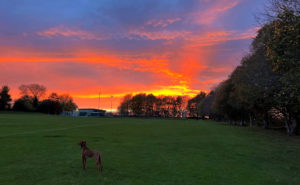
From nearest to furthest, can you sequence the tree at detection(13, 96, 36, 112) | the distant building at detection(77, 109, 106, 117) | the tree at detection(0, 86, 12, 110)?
1. the tree at detection(0, 86, 12, 110)
2. the tree at detection(13, 96, 36, 112)
3. the distant building at detection(77, 109, 106, 117)

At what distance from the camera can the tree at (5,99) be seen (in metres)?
126

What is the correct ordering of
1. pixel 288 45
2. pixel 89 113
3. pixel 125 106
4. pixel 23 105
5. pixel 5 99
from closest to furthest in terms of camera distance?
pixel 288 45 < pixel 5 99 < pixel 23 105 < pixel 125 106 < pixel 89 113

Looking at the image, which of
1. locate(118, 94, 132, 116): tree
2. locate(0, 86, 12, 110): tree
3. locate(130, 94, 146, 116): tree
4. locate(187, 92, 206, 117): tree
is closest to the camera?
locate(0, 86, 12, 110): tree

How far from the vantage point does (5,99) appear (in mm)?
126125

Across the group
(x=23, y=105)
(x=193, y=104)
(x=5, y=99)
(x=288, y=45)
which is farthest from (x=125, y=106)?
(x=288, y=45)

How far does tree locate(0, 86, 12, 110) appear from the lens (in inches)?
4941

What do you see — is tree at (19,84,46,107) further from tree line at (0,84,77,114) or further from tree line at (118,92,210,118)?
tree line at (118,92,210,118)

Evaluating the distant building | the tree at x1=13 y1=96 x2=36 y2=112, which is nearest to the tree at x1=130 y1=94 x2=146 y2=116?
the distant building

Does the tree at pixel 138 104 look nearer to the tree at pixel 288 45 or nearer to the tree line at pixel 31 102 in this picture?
the tree line at pixel 31 102

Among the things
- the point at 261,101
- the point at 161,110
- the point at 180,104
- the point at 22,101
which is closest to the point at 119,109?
the point at 161,110

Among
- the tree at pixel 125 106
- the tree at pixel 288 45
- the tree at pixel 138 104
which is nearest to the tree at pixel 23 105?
the tree at pixel 125 106

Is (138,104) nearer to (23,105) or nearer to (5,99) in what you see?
(23,105)

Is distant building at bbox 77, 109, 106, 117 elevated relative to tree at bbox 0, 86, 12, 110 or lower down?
lower down

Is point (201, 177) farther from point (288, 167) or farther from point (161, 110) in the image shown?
point (161, 110)
